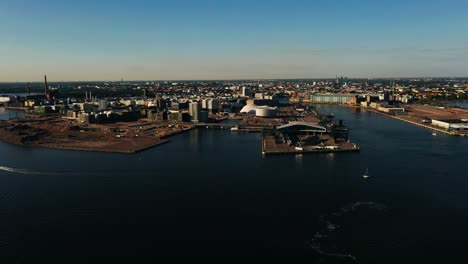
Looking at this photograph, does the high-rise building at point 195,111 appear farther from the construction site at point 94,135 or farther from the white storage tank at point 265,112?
the white storage tank at point 265,112

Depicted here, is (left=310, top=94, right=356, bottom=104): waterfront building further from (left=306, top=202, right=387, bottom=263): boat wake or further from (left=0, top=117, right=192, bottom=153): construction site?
(left=306, top=202, right=387, bottom=263): boat wake

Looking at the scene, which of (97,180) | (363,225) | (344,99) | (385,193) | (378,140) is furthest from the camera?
(344,99)

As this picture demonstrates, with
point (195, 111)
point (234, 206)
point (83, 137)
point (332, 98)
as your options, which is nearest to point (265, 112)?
point (195, 111)

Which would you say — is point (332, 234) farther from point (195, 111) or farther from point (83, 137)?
point (195, 111)

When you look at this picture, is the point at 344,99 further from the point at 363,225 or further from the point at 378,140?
the point at 363,225

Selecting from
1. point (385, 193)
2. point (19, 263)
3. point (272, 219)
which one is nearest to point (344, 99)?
point (385, 193)

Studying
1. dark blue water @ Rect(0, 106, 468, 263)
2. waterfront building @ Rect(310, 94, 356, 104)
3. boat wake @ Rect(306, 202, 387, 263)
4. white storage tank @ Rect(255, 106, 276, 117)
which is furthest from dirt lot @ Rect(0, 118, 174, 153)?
waterfront building @ Rect(310, 94, 356, 104)
